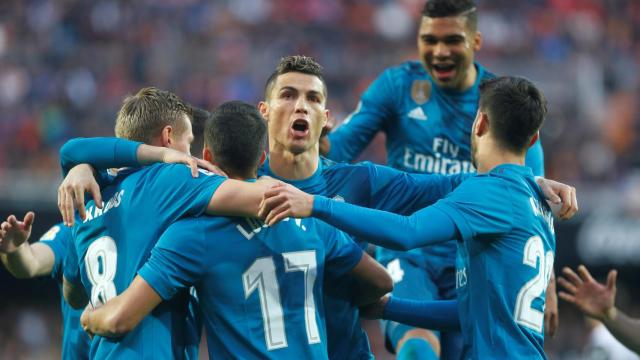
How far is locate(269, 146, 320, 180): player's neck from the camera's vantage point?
190 inches

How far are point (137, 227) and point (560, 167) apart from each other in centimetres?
1106

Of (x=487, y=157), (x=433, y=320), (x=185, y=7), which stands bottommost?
(x=433, y=320)

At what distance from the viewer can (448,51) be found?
6.00 metres

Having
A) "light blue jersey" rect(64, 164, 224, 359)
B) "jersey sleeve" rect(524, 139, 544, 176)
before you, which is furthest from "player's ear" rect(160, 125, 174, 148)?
"jersey sleeve" rect(524, 139, 544, 176)

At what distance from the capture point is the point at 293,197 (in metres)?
3.92

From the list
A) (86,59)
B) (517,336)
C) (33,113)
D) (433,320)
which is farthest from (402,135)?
(86,59)

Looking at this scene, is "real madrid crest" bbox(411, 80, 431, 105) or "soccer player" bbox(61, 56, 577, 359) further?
"real madrid crest" bbox(411, 80, 431, 105)

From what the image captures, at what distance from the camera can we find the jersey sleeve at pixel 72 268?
4785 mm

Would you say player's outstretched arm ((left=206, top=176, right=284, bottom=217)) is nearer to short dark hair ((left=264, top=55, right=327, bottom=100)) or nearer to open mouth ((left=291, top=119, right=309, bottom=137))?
open mouth ((left=291, top=119, right=309, bottom=137))

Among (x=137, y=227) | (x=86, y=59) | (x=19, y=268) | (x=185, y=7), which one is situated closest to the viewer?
(x=137, y=227)

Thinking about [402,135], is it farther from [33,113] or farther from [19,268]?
[33,113]

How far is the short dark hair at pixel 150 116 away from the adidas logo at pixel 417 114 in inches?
71.7

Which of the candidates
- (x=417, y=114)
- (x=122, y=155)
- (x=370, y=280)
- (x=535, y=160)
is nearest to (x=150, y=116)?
(x=122, y=155)

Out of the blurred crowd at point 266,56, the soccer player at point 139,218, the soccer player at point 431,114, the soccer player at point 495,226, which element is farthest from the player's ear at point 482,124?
the blurred crowd at point 266,56
